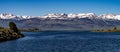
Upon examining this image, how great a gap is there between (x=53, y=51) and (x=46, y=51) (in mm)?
1719

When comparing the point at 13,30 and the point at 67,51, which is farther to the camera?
the point at 13,30

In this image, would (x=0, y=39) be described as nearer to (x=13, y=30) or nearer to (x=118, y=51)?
(x=13, y=30)

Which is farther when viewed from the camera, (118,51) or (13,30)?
(13,30)

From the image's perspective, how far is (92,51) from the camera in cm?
7731

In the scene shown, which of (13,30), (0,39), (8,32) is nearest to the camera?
(0,39)

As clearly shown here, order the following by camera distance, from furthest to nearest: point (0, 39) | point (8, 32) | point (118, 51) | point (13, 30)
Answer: point (13, 30)
point (8, 32)
point (0, 39)
point (118, 51)

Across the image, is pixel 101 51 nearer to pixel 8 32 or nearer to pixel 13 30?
pixel 8 32

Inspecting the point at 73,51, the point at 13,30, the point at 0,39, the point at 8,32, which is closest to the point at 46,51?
the point at 73,51

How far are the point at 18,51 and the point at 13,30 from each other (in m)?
96.8

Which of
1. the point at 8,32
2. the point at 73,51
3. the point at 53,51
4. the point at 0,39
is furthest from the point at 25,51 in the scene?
the point at 8,32

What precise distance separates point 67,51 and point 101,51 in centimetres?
826

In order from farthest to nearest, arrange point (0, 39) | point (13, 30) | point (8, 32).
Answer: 1. point (13, 30)
2. point (8, 32)
3. point (0, 39)

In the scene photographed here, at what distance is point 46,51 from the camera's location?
78250 millimetres

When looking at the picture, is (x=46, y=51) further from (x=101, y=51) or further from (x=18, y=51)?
(x=101, y=51)
